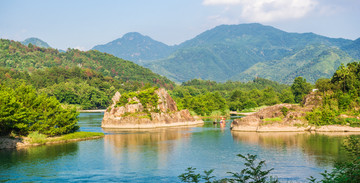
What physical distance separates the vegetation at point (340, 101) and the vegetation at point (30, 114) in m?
46.4

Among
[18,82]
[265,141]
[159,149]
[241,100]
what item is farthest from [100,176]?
[18,82]

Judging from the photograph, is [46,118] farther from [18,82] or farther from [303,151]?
[18,82]

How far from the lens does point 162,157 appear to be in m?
46.0

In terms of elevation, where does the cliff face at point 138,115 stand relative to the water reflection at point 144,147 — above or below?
above

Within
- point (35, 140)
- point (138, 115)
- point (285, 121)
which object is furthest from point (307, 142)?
point (35, 140)

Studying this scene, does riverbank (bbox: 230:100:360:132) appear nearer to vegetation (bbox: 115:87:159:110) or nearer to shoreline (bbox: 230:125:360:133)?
shoreline (bbox: 230:125:360:133)

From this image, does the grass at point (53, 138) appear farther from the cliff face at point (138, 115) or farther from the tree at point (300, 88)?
the tree at point (300, 88)

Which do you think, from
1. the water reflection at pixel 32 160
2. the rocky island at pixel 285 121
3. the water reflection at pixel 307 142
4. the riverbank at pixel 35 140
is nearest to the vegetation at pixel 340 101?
the rocky island at pixel 285 121

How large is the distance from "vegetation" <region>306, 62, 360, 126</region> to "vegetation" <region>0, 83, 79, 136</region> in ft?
152

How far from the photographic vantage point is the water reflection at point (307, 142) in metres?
43.7

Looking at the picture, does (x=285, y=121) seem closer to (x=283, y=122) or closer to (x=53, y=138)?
(x=283, y=122)

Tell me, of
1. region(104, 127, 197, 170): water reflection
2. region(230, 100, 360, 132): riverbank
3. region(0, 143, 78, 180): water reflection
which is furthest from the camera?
region(230, 100, 360, 132): riverbank

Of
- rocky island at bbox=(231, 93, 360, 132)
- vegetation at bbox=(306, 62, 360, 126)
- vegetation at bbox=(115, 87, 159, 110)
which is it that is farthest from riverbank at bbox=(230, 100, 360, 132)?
vegetation at bbox=(115, 87, 159, 110)

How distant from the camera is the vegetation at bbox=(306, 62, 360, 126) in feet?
231
